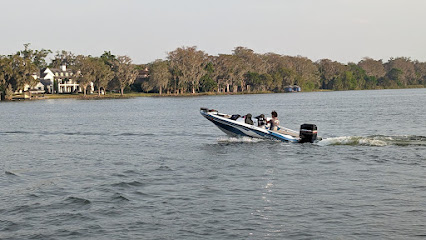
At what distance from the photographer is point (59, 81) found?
520 ft

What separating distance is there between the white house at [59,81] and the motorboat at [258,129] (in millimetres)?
127903

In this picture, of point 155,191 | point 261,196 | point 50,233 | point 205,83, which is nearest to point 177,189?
point 155,191

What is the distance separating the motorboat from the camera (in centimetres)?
2852

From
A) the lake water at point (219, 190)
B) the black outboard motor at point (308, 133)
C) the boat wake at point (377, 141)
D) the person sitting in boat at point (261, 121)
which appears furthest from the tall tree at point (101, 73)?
the boat wake at point (377, 141)

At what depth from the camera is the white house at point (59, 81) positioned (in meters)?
155

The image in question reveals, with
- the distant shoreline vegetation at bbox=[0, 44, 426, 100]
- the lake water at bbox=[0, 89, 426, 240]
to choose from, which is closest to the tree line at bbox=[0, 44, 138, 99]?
the distant shoreline vegetation at bbox=[0, 44, 426, 100]

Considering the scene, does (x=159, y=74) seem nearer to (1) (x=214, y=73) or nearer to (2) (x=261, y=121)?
(1) (x=214, y=73)

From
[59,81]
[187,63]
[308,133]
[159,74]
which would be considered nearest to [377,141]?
[308,133]

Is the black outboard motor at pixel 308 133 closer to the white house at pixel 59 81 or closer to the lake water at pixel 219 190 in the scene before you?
the lake water at pixel 219 190

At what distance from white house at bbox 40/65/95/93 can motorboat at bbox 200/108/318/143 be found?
5036 inches

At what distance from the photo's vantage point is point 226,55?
174 m

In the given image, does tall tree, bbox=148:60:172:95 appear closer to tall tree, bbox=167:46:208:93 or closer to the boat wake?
tall tree, bbox=167:46:208:93

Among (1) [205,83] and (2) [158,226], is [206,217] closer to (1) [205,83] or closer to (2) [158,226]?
(2) [158,226]

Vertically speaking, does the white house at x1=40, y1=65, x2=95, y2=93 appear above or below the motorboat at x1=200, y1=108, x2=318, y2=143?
above
